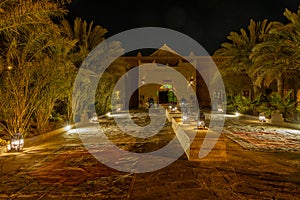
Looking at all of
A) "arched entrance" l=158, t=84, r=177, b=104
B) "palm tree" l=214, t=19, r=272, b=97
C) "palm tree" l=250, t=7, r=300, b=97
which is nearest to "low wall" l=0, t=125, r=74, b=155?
"palm tree" l=250, t=7, r=300, b=97

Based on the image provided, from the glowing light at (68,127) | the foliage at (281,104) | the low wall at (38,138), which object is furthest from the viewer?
the foliage at (281,104)

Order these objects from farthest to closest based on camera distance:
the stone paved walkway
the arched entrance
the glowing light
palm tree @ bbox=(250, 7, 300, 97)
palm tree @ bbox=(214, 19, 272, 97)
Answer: the arched entrance, palm tree @ bbox=(214, 19, 272, 97), palm tree @ bbox=(250, 7, 300, 97), the glowing light, the stone paved walkway

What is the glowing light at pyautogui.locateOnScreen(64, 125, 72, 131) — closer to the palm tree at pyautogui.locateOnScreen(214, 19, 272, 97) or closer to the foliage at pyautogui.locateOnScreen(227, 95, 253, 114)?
the foliage at pyautogui.locateOnScreen(227, 95, 253, 114)

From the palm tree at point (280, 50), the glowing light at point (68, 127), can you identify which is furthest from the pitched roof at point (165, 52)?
the glowing light at point (68, 127)

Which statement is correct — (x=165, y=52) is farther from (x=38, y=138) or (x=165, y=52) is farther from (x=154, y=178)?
(x=154, y=178)

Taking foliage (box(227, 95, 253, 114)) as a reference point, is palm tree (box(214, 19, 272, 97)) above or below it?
above

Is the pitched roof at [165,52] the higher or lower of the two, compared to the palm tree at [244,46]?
higher

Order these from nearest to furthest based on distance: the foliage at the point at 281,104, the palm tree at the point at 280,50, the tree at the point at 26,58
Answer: the tree at the point at 26,58 < the palm tree at the point at 280,50 < the foliage at the point at 281,104

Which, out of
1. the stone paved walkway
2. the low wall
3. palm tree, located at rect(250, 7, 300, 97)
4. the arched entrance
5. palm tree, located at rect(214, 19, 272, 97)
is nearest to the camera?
the stone paved walkway

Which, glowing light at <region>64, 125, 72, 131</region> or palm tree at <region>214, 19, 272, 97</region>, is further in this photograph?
palm tree at <region>214, 19, 272, 97</region>

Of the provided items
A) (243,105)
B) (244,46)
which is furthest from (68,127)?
(244,46)

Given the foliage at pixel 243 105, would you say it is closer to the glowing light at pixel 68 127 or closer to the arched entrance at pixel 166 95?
the arched entrance at pixel 166 95

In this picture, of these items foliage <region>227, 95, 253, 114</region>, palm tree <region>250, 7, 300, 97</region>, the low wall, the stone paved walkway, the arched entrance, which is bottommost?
the stone paved walkway

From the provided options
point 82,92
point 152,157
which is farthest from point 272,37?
point 152,157
